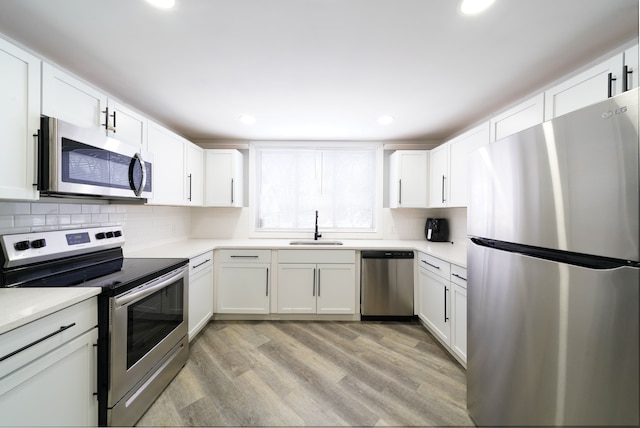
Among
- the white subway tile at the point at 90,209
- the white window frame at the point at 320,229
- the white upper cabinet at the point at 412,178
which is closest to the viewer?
the white subway tile at the point at 90,209

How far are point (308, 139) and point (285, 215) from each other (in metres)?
1.16

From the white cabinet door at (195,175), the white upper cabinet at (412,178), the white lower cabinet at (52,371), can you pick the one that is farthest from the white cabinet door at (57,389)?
the white upper cabinet at (412,178)

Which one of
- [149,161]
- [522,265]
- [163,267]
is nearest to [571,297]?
[522,265]

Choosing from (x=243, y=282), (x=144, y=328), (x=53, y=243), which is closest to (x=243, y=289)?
(x=243, y=282)

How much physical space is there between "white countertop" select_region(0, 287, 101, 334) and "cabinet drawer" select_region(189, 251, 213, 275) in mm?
985

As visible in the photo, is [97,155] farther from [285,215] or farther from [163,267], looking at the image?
[285,215]

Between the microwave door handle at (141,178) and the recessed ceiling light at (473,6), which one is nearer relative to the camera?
the recessed ceiling light at (473,6)

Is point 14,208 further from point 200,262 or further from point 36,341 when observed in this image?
point 200,262

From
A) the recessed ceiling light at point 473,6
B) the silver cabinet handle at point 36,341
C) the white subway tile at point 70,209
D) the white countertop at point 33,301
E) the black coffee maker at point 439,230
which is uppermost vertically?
the recessed ceiling light at point 473,6

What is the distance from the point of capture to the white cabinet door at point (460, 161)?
215cm

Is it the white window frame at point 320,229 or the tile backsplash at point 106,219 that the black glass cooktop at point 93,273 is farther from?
the white window frame at point 320,229

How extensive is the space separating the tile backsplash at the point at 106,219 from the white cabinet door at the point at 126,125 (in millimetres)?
574

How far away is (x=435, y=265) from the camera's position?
2355mm

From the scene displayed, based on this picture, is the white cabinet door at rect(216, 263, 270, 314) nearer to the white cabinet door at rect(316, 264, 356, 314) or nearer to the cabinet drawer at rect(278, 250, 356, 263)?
the cabinet drawer at rect(278, 250, 356, 263)
